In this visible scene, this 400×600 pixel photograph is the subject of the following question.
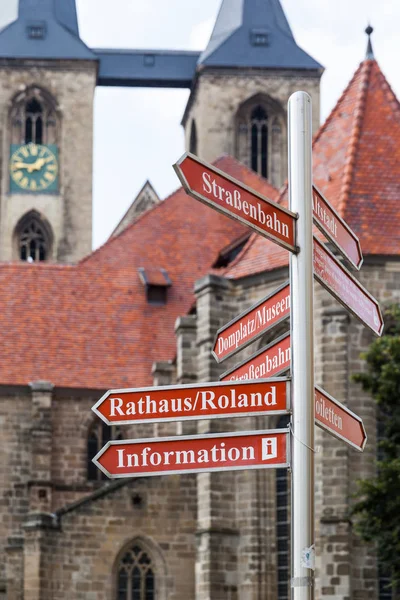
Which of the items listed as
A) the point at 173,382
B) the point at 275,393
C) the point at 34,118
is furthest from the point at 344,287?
the point at 34,118

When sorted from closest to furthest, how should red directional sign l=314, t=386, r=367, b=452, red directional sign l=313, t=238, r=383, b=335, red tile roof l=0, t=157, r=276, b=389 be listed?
red directional sign l=314, t=386, r=367, b=452, red directional sign l=313, t=238, r=383, b=335, red tile roof l=0, t=157, r=276, b=389

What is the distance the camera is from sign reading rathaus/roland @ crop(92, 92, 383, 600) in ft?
26.5

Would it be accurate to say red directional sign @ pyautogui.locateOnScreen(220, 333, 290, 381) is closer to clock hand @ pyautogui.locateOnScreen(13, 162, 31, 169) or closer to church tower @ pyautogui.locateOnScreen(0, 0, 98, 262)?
church tower @ pyautogui.locateOnScreen(0, 0, 98, 262)

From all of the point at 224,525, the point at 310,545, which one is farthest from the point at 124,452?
the point at 224,525

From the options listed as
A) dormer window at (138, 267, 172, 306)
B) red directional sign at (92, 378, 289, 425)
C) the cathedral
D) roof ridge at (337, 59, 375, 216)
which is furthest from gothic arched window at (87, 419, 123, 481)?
red directional sign at (92, 378, 289, 425)

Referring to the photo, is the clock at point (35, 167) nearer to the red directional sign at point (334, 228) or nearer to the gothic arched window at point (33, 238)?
the gothic arched window at point (33, 238)

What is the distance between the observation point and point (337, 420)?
8.77 meters

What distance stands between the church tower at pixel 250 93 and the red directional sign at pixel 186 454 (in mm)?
40469

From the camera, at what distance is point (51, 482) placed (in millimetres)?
32688

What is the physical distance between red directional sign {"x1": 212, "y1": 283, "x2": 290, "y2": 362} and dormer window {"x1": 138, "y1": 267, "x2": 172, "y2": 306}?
25.9 m

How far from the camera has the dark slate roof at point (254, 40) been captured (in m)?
50.9

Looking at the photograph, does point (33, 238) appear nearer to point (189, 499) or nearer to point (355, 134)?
point (189, 499)

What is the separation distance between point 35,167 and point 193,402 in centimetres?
4284

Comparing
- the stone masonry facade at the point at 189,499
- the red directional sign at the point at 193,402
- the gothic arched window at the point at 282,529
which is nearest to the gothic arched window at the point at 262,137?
the stone masonry facade at the point at 189,499
